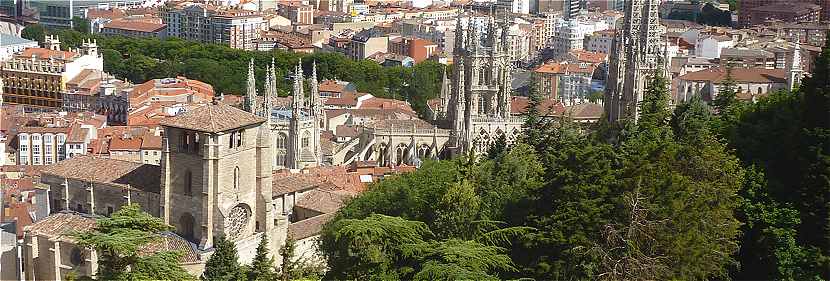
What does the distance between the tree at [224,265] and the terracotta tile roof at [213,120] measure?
286 cm

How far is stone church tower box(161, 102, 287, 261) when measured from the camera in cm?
2583

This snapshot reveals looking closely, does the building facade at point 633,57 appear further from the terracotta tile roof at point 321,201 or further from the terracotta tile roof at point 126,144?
the terracotta tile roof at point 126,144

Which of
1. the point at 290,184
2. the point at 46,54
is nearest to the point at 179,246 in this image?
the point at 290,184

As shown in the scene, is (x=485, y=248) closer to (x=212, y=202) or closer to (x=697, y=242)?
(x=697, y=242)

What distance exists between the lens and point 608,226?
1881 cm

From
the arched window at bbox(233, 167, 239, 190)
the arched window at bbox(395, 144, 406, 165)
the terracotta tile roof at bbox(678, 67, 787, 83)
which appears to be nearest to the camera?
the arched window at bbox(233, 167, 239, 190)

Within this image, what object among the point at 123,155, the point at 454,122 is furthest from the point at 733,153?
the point at 123,155

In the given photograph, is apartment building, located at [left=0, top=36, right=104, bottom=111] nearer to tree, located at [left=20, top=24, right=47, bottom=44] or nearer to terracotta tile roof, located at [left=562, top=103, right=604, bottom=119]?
tree, located at [left=20, top=24, right=47, bottom=44]

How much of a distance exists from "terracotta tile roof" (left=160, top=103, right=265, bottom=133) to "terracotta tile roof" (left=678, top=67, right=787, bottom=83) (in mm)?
30566

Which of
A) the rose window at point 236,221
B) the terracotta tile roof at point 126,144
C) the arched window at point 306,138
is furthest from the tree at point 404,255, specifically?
the terracotta tile roof at point 126,144

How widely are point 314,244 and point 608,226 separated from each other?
1067 centimetres

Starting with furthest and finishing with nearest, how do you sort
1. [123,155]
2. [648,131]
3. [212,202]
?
[123,155], [212,202], [648,131]

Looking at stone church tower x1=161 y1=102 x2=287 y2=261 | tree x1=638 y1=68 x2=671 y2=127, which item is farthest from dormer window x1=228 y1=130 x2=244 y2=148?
tree x1=638 y1=68 x2=671 y2=127

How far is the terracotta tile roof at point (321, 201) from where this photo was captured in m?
30.3
